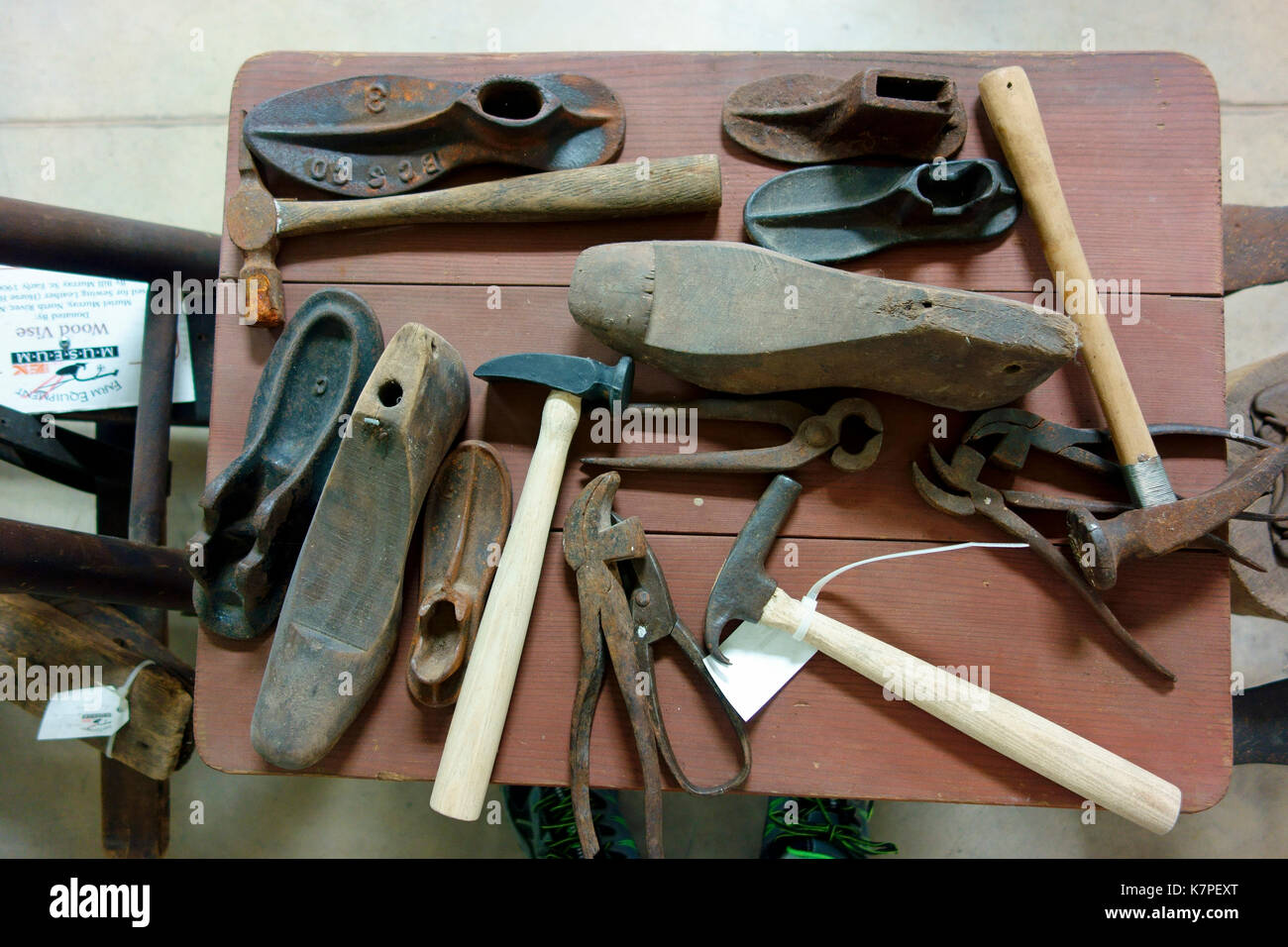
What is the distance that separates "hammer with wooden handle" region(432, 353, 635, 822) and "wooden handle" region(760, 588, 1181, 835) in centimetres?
35

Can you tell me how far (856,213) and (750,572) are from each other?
0.54 meters

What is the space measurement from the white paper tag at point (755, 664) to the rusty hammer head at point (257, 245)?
2.75 ft

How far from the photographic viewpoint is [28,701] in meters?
1.33

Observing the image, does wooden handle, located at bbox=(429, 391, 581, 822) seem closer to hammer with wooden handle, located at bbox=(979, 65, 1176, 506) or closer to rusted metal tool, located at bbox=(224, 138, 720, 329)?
rusted metal tool, located at bbox=(224, 138, 720, 329)

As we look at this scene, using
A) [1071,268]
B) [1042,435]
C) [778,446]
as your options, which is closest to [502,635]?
[778,446]

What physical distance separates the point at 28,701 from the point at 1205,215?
204 centimetres

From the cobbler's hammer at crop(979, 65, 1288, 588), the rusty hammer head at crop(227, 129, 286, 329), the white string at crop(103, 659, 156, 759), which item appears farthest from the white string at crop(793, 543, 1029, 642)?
the white string at crop(103, 659, 156, 759)

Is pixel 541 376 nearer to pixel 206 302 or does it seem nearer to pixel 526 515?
pixel 526 515

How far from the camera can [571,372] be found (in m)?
1.08

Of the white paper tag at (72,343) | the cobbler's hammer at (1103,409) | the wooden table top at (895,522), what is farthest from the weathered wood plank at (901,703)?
the white paper tag at (72,343)

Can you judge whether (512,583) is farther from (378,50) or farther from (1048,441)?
(378,50)
